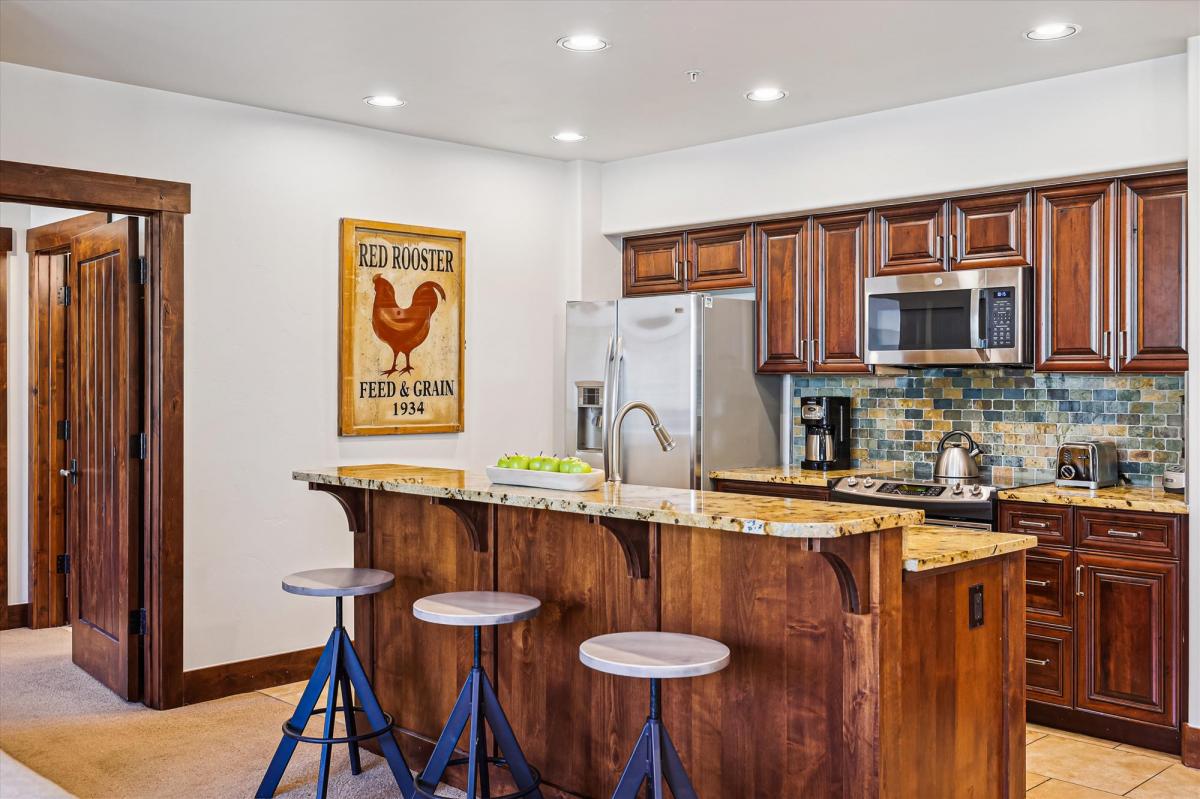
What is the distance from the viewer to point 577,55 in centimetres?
389

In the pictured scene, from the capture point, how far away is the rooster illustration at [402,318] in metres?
5.07

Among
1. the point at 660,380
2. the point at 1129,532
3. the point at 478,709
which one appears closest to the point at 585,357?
the point at 660,380

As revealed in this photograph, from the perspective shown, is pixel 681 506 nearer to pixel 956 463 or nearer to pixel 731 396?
pixel 956 463

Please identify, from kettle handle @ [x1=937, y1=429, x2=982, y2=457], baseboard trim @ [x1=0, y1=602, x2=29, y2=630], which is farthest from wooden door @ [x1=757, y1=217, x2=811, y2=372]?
baseboard trim @ [x1=0, y1=602, x2=29, y2=630]

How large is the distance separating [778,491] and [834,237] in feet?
4.09

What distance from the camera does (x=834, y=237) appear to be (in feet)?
16.5

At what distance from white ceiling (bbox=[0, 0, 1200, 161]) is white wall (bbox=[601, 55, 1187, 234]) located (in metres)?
0.11

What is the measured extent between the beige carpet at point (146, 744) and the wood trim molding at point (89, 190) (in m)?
2.04

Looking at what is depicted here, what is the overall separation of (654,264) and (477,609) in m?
3.27

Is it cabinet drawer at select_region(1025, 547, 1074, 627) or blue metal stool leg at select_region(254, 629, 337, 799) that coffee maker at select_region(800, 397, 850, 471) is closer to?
cabinet drawer at select_region(1025, 547, 1074, 627)

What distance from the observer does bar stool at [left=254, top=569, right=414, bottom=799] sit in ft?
10.6

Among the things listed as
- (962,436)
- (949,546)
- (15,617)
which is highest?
(962,436)

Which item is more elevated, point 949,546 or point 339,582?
point 949,546

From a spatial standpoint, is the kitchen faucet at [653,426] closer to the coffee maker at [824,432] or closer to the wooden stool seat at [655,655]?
the wooden stool seat at [655,655]
